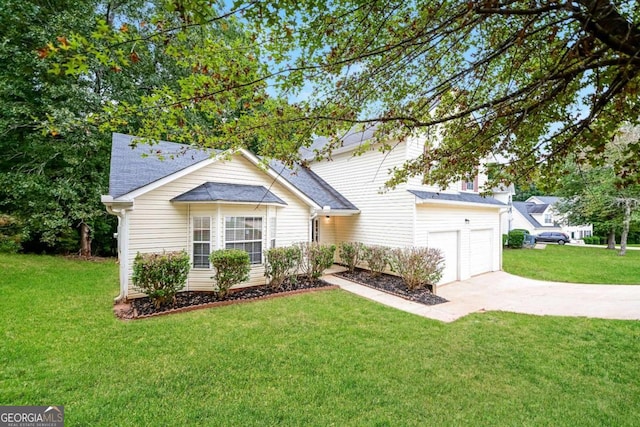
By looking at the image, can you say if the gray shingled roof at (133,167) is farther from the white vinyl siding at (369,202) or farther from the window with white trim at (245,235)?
the white vinyl siding at (369,202)

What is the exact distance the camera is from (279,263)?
28.6 feet

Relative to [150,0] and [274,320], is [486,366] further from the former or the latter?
[150,0]

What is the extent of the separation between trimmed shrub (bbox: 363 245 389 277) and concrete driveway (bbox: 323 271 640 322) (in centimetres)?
128

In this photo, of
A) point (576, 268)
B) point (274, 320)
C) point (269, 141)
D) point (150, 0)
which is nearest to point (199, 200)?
point (274, 320)

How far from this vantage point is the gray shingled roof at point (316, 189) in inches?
444

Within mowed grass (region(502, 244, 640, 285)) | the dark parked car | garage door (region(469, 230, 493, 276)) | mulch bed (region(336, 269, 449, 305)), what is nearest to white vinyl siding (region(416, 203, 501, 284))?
garage door (region(469, 230, 493, 276))

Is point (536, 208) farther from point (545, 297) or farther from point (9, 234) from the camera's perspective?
point (9, 234)

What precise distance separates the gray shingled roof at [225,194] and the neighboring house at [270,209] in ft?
0.10

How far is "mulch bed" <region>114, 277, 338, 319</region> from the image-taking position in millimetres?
6559

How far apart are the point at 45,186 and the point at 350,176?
41.8 ft

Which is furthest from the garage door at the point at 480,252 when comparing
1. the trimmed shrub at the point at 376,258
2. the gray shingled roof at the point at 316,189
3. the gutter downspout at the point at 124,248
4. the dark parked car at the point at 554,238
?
the dark parked car at the point at 554,238

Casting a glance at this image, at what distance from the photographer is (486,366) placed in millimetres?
4344

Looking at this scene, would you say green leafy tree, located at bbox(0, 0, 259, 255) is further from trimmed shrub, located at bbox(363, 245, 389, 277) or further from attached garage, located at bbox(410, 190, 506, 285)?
attached garage, located at bbox(410, 190, 506, 285)

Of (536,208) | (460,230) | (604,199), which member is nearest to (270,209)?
(460,230)
